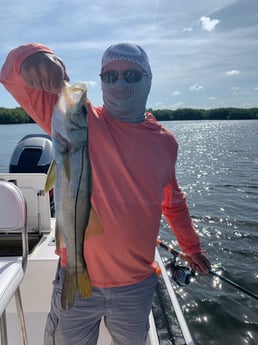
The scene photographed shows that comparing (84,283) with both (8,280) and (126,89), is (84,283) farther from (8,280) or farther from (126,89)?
(126,89)

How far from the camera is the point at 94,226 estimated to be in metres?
1.85

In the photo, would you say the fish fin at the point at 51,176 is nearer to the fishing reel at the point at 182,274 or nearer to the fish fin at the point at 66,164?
the fish fin at the point at 66,164

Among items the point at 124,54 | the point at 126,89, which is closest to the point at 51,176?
the point at 126,89

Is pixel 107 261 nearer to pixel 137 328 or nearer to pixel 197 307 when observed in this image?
pixel 137 328

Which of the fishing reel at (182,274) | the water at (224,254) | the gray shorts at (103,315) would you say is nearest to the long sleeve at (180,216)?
the fishing reel at (182,274)

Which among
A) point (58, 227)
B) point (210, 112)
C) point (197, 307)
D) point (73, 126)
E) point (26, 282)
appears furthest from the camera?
point (210, 112)

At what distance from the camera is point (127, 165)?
2039 millimetres

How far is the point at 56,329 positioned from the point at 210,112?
104 metres

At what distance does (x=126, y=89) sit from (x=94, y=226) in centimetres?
83

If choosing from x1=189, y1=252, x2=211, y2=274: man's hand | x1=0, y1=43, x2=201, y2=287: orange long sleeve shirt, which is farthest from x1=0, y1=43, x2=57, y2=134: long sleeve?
x1=189, y1=252, x2=211, y2=274: man's hand

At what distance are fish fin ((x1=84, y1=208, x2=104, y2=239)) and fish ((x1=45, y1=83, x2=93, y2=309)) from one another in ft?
0.05

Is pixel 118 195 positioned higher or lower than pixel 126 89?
lower

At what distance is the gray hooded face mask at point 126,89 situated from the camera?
214 centimetres

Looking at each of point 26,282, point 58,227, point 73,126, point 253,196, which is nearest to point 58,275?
point 58,227
